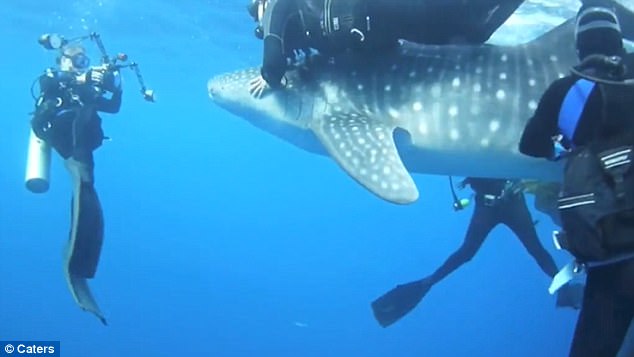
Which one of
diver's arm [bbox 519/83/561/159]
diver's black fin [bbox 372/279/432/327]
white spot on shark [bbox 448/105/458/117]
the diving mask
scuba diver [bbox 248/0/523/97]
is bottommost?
diver's black fin [bbox 372/279/432/327]

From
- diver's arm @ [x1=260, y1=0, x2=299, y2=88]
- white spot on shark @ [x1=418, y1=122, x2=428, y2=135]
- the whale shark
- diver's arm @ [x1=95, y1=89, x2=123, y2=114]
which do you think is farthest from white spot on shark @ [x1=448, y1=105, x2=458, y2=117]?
diver's arm @ [x1=95, y1=89, x2=123, y2=114]

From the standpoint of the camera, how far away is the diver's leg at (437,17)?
5766 millimetres

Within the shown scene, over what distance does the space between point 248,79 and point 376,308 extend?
13.5ft

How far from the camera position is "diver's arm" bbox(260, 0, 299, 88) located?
5.78 meters

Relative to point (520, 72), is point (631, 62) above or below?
above

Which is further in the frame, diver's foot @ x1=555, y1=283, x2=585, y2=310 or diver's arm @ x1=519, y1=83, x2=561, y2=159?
diver's foot @ x1=555, y1=283, x2=585, y2=310

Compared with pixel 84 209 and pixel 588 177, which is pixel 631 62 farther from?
pixel 84 209

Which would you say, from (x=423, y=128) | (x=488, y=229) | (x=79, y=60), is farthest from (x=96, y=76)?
(x=488, y=229)

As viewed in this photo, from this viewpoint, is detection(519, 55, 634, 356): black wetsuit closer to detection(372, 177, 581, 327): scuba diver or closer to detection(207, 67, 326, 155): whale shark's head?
detection(207, 67, 326, 155): whale shark's head

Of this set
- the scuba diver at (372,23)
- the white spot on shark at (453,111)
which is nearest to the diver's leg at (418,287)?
the white spot on shark at (453,111)

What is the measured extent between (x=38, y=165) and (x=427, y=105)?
5168 mm

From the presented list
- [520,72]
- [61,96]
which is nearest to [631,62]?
[520,72]

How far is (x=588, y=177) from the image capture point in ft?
11.7

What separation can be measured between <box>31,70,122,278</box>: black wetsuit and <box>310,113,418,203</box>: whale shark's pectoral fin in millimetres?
3141
